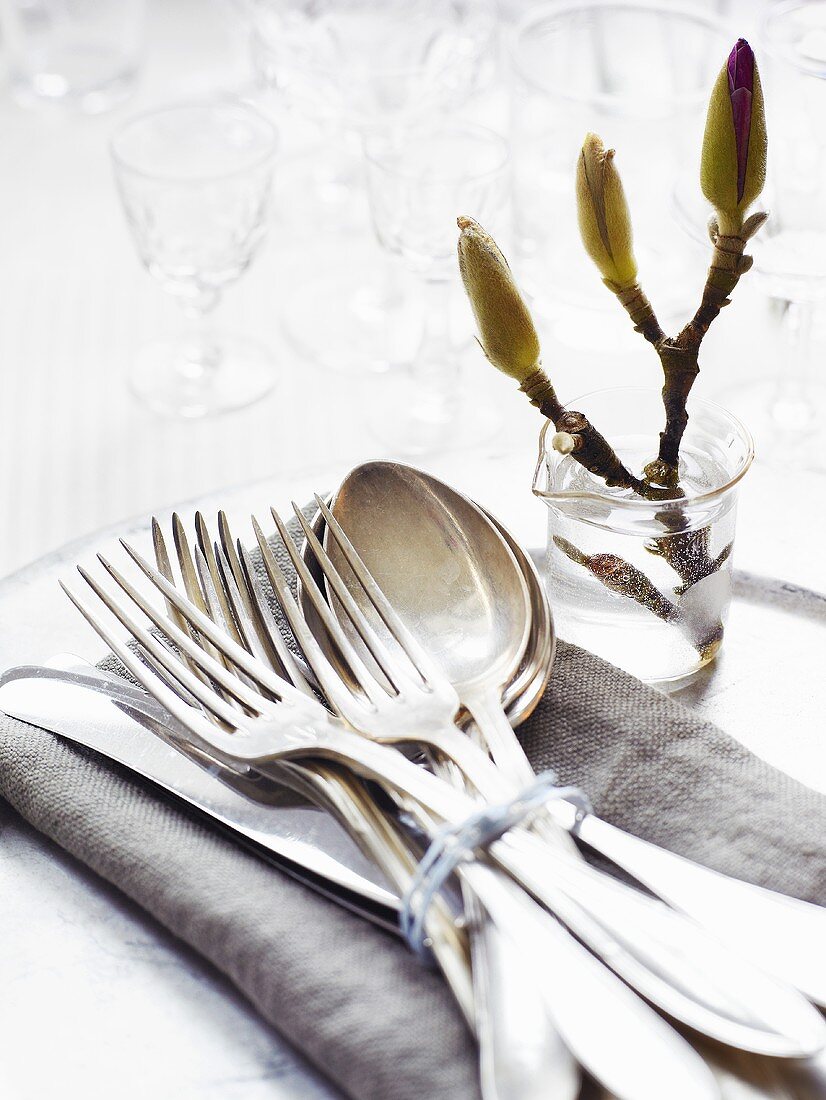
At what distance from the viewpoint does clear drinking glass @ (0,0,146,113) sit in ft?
3.03

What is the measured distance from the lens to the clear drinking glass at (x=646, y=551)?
1.27ft

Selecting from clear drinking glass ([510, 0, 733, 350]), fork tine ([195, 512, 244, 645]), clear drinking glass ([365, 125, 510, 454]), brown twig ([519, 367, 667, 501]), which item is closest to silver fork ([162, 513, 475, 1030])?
fork tine ([195, 512, 244, 645])

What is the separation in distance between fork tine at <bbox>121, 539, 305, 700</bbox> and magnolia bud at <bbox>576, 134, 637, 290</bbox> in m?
0.15

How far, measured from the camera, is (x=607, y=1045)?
269mm

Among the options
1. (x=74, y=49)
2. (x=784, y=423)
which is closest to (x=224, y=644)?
(x=784, y=423)

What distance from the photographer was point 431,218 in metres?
0.63

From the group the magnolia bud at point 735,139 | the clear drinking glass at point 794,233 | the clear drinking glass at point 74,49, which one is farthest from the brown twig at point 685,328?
the clear drinking glass at point 74,49

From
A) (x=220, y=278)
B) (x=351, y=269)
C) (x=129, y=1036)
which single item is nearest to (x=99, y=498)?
(x=220, y=278)

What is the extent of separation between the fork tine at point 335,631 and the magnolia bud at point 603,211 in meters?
0.13

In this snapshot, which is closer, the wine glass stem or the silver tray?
the silver tray

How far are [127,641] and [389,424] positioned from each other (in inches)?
11.4

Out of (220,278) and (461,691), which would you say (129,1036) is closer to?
(461,691)

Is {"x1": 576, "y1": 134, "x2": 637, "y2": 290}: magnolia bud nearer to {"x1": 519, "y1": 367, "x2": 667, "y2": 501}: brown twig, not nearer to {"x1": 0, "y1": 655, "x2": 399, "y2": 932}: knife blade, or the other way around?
{"x1": 519, "y1": 367, "x2": 667, "y2": 501}: brown twig

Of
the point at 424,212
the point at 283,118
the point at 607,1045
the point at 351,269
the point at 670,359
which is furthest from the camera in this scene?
the point at 283,118
